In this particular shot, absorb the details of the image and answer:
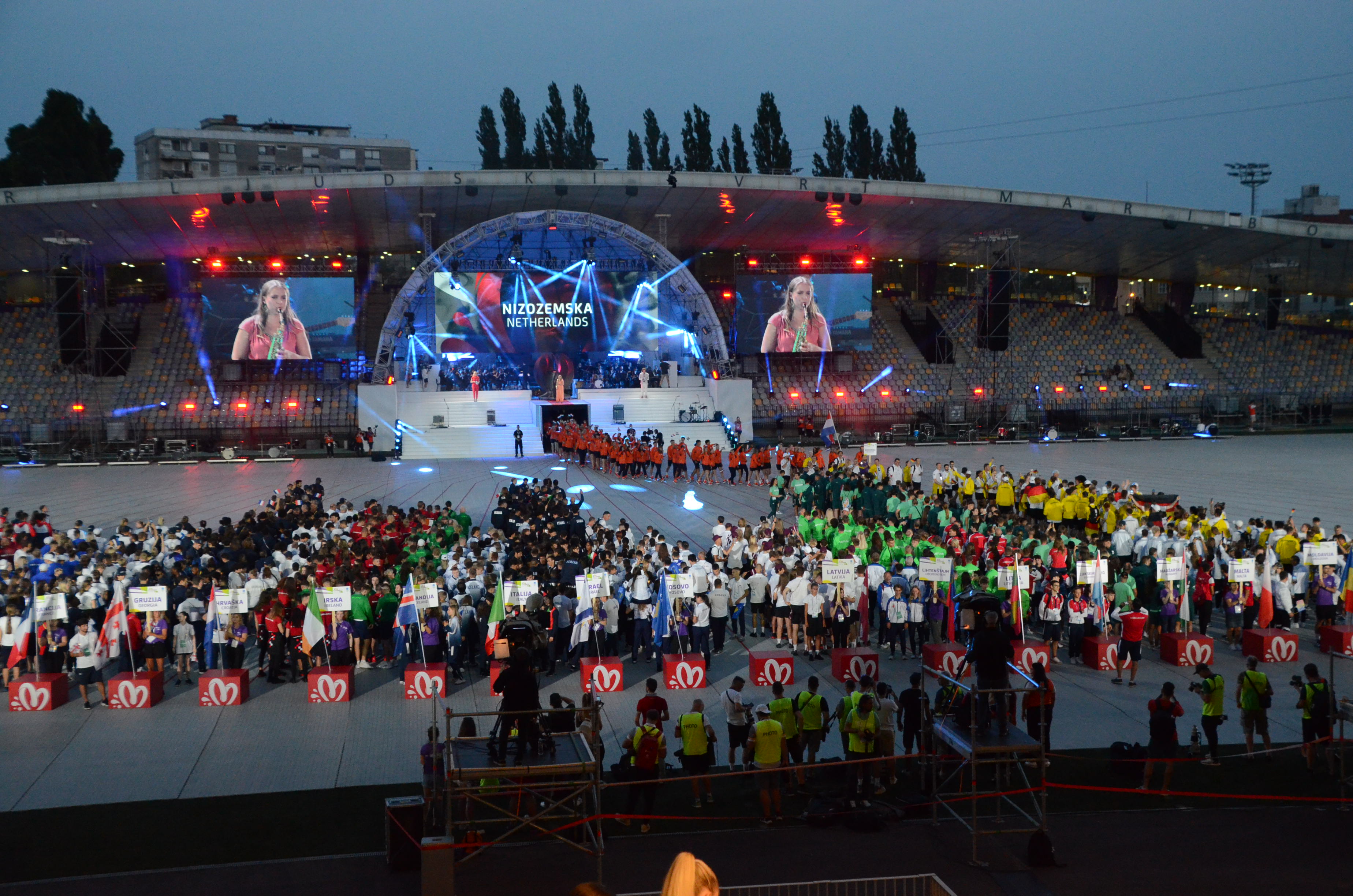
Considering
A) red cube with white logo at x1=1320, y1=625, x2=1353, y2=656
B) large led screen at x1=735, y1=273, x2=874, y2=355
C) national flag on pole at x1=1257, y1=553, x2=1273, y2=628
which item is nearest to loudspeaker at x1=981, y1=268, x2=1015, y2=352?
large led screen at x1=735, y1=273, x2=874, y2=355

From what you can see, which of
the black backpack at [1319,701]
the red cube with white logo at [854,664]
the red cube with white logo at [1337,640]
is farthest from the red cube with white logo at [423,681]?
the red cube with white logo at [1337,640]

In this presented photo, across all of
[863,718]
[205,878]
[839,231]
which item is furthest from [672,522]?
[839,231]

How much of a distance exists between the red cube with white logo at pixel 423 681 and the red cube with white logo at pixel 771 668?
12.8 ft

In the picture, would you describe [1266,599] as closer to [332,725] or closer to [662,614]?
[662,614]

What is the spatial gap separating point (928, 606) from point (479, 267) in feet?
118

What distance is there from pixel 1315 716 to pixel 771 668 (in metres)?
6.02

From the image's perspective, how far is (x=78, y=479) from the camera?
3531 cm

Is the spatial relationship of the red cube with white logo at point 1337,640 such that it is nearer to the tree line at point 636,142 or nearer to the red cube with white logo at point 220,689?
the red cube with white logo at point 220,689

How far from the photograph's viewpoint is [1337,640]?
14867 mm

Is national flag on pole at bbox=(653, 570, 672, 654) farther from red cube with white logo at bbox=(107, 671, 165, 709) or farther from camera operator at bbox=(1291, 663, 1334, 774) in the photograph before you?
camera operator at bbox=(1291, 663, 1334, 774)

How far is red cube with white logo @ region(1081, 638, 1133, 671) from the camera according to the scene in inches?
562

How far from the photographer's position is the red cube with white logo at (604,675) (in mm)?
13430

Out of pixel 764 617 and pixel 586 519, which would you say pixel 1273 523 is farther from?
pixel 586 519

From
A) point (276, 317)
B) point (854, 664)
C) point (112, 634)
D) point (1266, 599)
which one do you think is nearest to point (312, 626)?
point (112, 634)
